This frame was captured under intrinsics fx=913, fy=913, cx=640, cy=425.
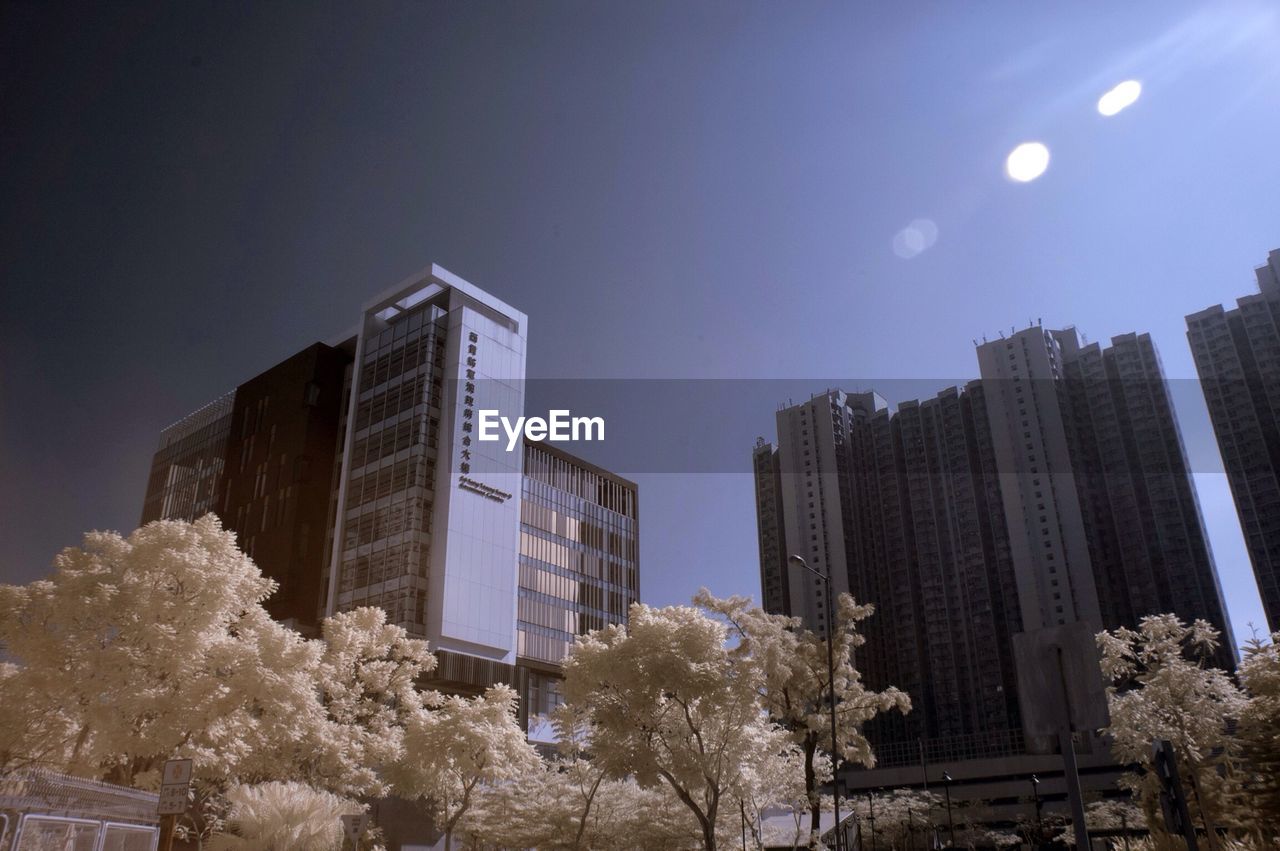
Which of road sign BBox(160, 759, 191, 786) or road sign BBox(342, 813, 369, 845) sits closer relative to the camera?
road sign BBox(160, 759, 191, 786)

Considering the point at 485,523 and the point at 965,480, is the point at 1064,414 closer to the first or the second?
the point at 965,480

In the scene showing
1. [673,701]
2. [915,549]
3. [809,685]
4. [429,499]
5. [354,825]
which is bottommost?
[354,825]

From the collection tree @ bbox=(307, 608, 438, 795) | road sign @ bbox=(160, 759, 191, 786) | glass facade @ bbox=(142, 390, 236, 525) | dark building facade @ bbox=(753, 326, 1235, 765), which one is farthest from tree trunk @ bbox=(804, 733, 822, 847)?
glass facade @ bbox=(142, 390, 236, 525)

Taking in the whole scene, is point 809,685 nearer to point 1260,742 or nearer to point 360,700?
point 1260,742

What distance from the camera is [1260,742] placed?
23250 mm

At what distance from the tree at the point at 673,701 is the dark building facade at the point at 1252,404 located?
8287cm

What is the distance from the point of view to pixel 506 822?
36125mm

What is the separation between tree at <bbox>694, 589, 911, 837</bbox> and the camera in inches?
1207

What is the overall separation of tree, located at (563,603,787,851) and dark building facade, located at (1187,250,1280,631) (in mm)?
82867

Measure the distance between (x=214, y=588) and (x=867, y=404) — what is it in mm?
115568

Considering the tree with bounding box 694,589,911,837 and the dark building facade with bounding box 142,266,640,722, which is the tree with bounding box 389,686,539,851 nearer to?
the tree with bounding box 694,589,911,837

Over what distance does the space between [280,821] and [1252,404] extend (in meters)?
103

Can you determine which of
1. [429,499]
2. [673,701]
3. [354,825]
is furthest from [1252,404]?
[354,825]

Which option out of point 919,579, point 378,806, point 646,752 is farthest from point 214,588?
point 919,579
